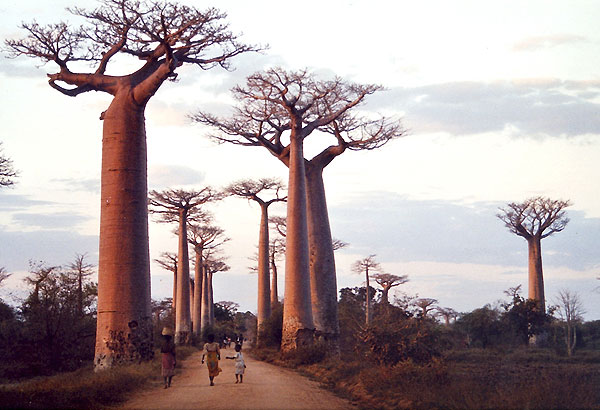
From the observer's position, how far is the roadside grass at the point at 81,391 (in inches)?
288

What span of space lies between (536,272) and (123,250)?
24789 mm

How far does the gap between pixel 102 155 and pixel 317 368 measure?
5.86 m

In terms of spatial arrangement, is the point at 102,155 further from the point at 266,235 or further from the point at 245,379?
the point at 266,235

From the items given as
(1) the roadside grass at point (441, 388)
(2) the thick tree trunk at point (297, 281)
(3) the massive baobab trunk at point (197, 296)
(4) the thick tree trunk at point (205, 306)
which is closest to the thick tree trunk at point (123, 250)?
(1) the roadside grass at point (441, 388)

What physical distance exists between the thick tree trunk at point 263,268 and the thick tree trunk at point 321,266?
8.25 metres

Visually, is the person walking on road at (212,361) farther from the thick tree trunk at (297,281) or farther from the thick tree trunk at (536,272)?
the thick tree trunk at (536,272)

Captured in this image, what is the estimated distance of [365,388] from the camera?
10.1m

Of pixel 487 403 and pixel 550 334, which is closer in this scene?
pixel 487 403

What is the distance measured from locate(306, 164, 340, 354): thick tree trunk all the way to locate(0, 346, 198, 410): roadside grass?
8.10 metres

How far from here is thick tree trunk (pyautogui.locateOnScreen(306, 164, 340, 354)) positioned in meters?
18.3

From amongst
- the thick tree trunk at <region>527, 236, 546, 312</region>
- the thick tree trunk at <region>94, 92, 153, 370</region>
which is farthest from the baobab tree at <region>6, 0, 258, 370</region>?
the thick tree trunk at <region>527, 236, 546, 312</region>

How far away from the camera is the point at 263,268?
2747 cm

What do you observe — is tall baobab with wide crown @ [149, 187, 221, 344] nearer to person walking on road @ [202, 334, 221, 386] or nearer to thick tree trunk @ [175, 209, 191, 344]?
thick tree trunk @ [175, 209, 191, 344]

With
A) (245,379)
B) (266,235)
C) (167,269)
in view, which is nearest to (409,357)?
(245,379)
